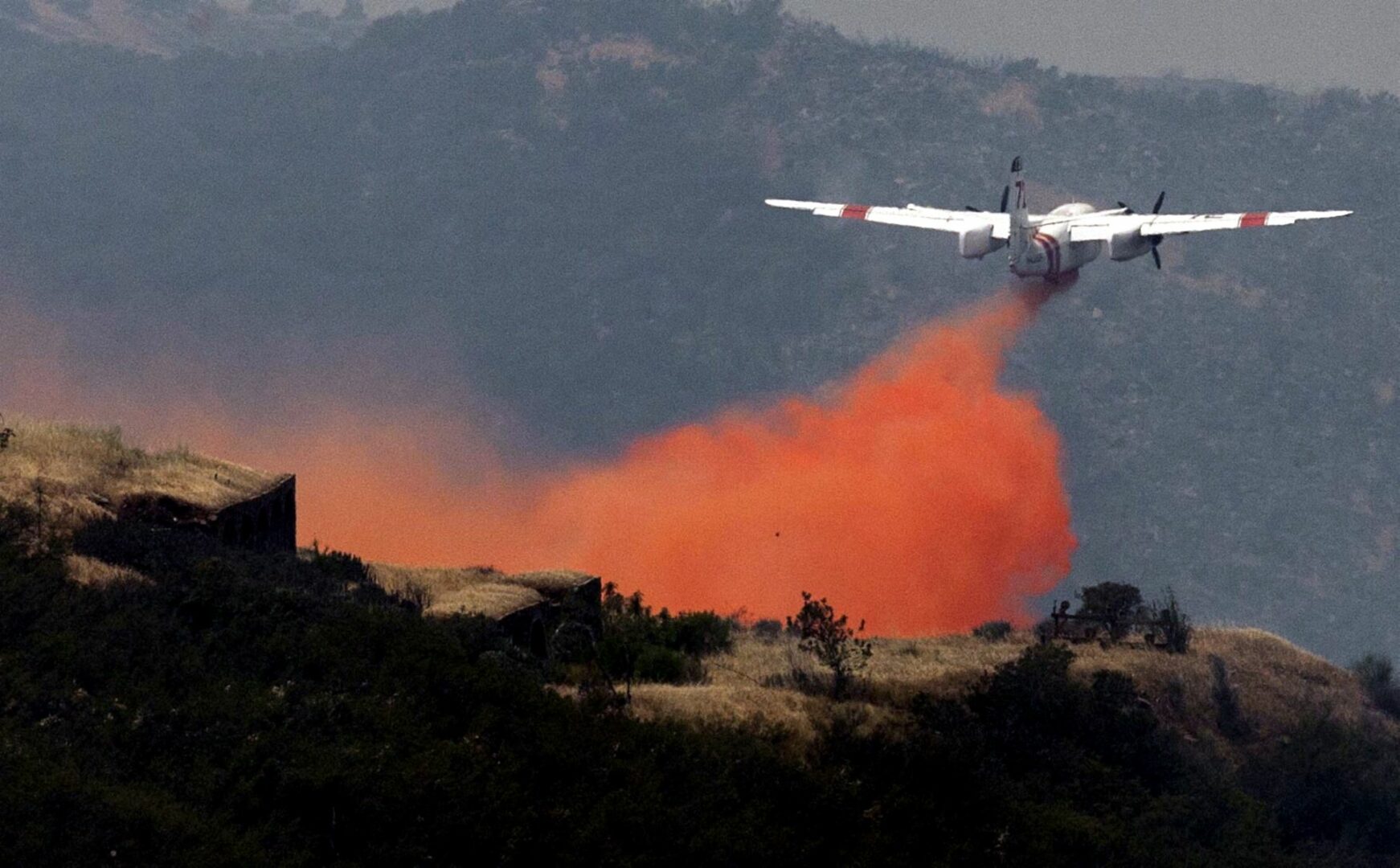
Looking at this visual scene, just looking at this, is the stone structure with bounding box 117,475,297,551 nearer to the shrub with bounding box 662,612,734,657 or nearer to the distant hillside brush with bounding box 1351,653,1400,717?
the shrub with bounding box 662,612,734,657

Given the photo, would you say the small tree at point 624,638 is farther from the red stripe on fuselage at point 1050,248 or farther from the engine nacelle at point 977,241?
the red stripe on fuselage at point 1050,248

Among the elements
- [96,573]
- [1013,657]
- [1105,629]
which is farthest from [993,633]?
[96,573]

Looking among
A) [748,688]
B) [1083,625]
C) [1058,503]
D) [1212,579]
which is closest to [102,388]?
[1058,503]

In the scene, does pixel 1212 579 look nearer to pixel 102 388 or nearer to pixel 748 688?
pixel 102 388

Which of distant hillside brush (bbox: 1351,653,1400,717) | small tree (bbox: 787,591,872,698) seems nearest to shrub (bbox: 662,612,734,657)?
small tree (bbox: 787,591,872,698)

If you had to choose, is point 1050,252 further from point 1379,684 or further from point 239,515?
point 239,515

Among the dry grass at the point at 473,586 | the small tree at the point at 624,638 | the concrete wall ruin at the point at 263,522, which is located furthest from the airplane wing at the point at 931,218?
the concrete wall ruin at the point at 263,522
